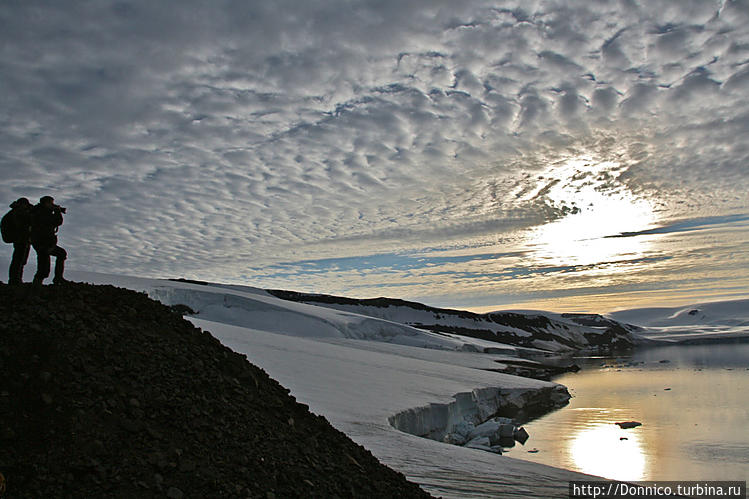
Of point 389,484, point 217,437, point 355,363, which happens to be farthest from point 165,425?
point 355,363

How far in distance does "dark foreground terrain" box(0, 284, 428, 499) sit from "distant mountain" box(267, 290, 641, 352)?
60.3 m

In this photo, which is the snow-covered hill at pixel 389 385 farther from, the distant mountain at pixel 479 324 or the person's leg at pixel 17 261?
the distant mountain at pixel 479 324

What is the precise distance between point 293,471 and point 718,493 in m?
9.52

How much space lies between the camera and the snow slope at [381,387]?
7.66 meters

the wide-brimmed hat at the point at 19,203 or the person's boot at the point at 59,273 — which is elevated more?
the wide-brimmed hat at the point at 19,203

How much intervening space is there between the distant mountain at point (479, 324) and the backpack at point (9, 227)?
59417 mm

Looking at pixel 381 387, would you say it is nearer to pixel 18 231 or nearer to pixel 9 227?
pixel 18 231

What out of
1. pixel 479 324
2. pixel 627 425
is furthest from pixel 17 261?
pixel 479 324

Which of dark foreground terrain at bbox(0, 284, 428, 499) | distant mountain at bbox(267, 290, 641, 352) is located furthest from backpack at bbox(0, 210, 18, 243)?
distant mountain at bbox(267, 290, 641, 352)

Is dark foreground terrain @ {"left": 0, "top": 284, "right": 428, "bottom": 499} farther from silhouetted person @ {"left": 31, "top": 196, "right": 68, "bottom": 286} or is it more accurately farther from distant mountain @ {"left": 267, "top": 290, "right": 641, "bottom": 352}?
distant mountain @ {"left": 267, "top": 290, "right": 641, "bottom": 352}

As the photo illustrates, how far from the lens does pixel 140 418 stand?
4590 millimetres

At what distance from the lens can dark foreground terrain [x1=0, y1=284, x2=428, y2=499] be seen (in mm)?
3803

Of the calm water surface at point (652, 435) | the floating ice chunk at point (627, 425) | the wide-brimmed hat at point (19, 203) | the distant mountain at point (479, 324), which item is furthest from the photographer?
the distant mountain at point (479, 324)

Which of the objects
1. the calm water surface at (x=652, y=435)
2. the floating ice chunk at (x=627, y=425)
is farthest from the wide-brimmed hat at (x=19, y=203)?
the floating ice chunk at (x=627, y=425)
